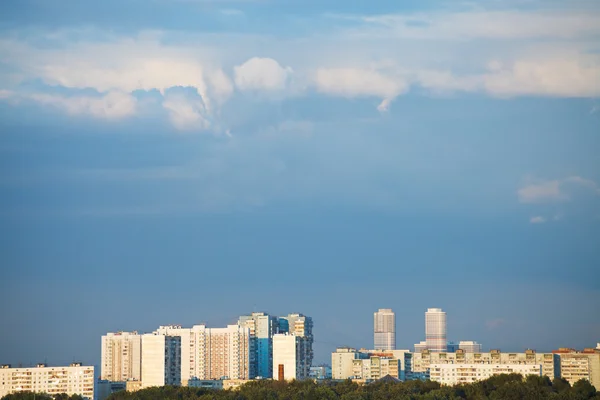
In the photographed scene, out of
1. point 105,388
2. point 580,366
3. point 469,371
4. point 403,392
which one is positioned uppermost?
point 580,366

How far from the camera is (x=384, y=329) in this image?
327 ft

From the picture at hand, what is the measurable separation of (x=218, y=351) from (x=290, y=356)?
4608mm

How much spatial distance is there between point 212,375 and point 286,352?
15.7 feet

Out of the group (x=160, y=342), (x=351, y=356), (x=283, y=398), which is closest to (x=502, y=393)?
(x=283, y=398)

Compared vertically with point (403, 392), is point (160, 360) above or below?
above

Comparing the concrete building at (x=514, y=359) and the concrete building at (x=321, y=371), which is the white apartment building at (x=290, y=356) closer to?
the concrete building at (x=321, y=371)

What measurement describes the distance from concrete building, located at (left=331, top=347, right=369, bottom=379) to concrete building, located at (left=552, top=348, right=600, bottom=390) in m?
12.6

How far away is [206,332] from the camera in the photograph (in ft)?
212

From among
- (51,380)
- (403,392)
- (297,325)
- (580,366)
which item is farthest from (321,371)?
(403,392)

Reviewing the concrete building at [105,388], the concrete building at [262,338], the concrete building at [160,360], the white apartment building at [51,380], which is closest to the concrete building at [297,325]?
the concrete building at [262,338]

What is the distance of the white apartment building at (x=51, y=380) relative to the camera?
52.0 metres

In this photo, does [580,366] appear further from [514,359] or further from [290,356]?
[290,356]

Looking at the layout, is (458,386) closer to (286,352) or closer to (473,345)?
(286,352)

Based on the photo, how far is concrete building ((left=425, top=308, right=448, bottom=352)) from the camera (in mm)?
89188
